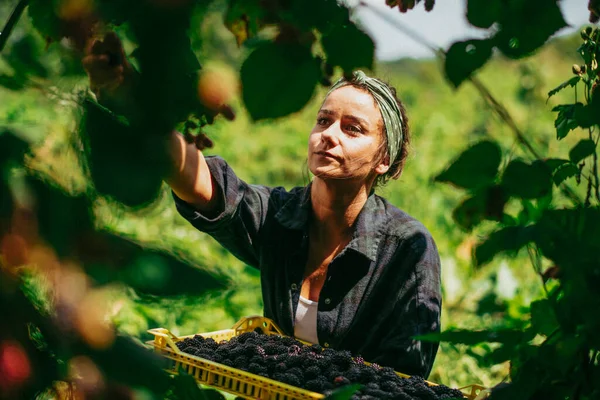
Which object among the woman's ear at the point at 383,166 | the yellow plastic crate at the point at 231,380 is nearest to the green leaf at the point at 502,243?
the yellow plastic crate at the point at 231,380

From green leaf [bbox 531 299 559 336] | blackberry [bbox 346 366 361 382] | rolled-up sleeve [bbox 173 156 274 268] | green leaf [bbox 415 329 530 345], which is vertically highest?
rolled-up sleeve [bbox 173 156 274 268]

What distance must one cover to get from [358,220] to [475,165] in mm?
1158

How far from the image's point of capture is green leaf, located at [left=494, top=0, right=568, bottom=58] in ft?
2.00

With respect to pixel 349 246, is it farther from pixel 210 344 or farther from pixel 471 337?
pixel 471 337

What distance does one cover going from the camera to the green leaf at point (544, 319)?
2.26 feet

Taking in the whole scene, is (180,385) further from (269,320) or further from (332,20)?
(269,320)

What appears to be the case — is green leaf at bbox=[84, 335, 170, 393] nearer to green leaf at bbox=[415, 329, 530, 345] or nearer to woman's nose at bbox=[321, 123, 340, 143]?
green leaf at bbox=[415, 329, 530, 345]

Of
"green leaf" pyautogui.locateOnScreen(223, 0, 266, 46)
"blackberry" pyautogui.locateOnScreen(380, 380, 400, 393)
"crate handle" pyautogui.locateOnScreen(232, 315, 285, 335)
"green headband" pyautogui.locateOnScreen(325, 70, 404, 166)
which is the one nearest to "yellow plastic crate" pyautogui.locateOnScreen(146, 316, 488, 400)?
"blackberry" pyautogui.locateOnScreen(380, 380, 400, 393)

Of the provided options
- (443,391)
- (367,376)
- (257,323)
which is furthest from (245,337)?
(443,391)

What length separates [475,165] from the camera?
2.15 feet

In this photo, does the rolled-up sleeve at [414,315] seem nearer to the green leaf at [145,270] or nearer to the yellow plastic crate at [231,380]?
the yellow plastic crate at [231,380]

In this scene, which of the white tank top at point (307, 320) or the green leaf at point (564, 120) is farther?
the white tank top at point (307, 320)

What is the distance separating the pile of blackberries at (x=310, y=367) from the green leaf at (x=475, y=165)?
20.7 inches

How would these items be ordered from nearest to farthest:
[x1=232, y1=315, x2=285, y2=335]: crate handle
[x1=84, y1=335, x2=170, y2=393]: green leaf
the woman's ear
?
[x1=84, y1=335, x2=170, y2=393]: green leaf → [x1=232, y1=315, x2=285, y2=335]: crate handle → the woman's ear
